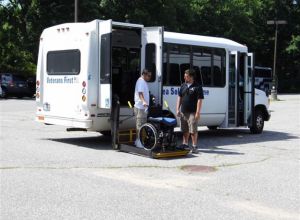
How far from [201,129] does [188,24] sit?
34.9 meters

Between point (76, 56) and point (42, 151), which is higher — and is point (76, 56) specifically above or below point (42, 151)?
above

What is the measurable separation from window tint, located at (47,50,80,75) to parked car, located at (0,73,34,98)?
22750 millimetres

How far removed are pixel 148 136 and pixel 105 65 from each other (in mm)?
1864

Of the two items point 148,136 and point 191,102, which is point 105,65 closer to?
point 148,136

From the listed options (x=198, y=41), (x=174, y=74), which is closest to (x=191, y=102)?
(x=174, y=74)

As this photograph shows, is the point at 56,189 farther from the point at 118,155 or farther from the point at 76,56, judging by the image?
the point at 76,56

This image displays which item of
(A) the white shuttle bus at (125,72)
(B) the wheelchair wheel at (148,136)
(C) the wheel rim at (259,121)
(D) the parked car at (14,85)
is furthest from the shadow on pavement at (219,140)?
(D) the parked car at (14,85)

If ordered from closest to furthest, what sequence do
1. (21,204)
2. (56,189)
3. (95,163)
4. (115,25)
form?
(21,204) < (56,189) < (95,163) < (115,25)

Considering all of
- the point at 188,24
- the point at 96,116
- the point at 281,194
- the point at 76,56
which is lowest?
the point at 281,194

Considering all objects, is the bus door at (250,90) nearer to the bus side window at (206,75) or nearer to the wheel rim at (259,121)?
the wheel rim at (259,121)

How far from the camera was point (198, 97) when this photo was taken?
1143 cm

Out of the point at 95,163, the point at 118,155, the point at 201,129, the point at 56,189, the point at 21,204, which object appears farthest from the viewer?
the point at 201,129

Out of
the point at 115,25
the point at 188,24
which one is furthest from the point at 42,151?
the point at 188,24

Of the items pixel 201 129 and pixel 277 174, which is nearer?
pixel 277 174
